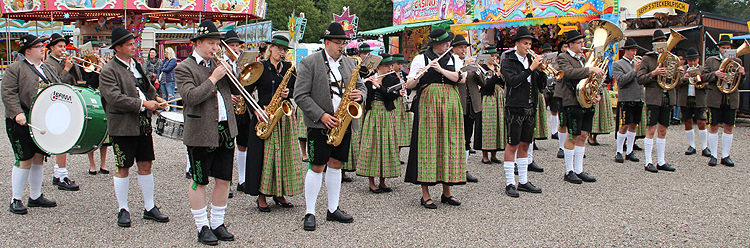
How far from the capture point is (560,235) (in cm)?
451

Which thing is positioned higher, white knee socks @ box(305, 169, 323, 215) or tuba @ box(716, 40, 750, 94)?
tuba @ box(716, 40, 750, 94)

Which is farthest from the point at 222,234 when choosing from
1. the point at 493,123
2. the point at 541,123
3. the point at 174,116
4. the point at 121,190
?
the point at 541,123

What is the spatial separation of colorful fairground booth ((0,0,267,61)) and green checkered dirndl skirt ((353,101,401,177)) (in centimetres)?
1139

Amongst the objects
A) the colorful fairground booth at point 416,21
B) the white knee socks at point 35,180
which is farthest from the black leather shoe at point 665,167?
the colorful fairground booth at point 416,21

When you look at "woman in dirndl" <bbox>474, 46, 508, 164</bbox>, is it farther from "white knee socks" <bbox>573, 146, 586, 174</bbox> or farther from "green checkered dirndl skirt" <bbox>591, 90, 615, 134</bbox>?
"green checkered dirndl skirt" <bbox>591, 90, 615, 134</bbox>

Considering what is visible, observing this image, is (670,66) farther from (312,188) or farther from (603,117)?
(312,188)

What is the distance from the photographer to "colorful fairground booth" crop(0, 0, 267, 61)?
16.8 metres

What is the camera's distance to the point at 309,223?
15.4ft

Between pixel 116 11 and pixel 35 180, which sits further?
pixel 116 11

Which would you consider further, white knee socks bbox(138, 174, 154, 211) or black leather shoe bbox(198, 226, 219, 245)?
white knee socks bbox(138, 174, 154, 211)

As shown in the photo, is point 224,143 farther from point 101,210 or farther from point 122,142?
point 101,210

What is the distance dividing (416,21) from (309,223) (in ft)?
56.2

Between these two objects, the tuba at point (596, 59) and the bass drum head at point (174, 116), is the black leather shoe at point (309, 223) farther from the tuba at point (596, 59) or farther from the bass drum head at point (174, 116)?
the tuba at point (596, 59)

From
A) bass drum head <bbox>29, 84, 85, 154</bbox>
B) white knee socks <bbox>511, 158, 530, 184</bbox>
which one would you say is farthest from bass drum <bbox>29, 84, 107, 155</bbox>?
white knee socks <bbox>511, 158, 530, 184</bbox>
